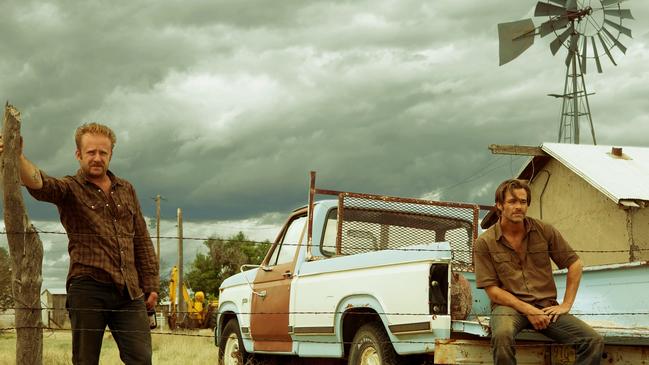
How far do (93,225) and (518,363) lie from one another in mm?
3035

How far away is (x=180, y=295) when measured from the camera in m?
32.9

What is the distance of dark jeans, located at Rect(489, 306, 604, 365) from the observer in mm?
5656

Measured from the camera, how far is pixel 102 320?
4949 mm

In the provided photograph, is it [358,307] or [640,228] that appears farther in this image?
[640,228]

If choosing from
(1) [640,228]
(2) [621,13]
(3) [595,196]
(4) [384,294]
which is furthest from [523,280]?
(2) [621,13]

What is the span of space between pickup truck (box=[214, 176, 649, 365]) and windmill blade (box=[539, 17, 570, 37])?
21530 millimetres

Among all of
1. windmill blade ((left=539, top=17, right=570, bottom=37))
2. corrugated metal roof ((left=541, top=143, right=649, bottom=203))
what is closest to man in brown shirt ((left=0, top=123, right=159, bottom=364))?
corrugated metal roof ((left=541, top=143, right=649, bottom=203))

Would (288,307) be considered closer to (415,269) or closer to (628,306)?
(415,269)

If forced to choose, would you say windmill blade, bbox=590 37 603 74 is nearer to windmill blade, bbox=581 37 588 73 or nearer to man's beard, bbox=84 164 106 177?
windmill blade, bbox=581 37 588 73

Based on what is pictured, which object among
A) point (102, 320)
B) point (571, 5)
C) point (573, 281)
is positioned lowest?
point (102, 320)

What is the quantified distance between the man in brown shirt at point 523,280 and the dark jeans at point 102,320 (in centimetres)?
220

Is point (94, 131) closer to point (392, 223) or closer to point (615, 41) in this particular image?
point (392, 223)

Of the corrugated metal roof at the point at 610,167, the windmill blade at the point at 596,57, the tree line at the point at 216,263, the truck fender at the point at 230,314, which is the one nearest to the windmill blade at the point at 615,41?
the windmill blade at the point at 596,57

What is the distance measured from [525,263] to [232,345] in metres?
4.90
